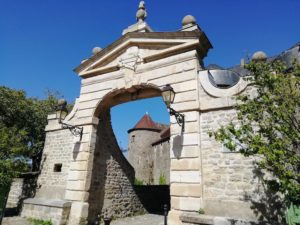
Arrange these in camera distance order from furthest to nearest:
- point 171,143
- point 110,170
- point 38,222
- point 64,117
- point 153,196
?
point 153,196 < point 110,170 < point 64,117 < point 38,222 < point 171,143

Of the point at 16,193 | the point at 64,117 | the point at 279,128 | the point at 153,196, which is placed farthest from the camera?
the point at 153,196

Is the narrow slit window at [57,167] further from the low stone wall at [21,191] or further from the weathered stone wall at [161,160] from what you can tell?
the weathered stone wall at [161,160]

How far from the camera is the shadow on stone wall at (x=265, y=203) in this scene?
16.3 ft

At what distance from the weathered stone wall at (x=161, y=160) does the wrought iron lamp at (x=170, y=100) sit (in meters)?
16.9

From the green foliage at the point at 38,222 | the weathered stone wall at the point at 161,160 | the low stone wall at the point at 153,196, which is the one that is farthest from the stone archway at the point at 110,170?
the weathered stone wall at the point at 161,160

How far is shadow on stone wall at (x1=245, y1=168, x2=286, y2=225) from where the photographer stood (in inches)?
195

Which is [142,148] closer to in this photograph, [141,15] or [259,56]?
[141,15]

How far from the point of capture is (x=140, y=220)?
9.13 meters

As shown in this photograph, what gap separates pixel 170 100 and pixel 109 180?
425cm

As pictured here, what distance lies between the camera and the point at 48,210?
7.61 meters

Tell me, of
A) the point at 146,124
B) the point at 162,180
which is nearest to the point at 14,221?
the point at 162,180

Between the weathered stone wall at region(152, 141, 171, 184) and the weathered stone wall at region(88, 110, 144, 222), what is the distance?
43.9 ft

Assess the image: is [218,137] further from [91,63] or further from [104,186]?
[91,63]

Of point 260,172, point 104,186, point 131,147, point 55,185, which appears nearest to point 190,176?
point 260,172
